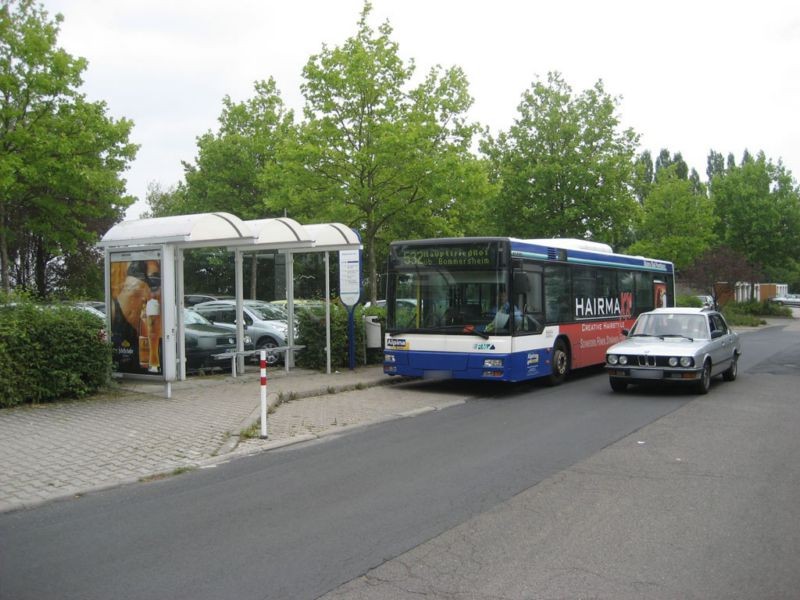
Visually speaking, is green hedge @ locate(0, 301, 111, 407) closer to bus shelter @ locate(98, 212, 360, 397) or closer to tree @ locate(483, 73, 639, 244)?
bus shelter @ locate(98, 212, 360, 397)

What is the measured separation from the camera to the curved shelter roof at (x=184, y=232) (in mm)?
12070

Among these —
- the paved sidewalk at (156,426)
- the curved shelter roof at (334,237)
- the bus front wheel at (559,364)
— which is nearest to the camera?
the paved sidewalk at (156,426)

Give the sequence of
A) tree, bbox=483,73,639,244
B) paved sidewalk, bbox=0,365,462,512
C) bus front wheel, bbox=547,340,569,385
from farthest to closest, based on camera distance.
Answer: tree, bbox=483,73,639,244
bus front wheel, bbox=547,340,569,385
paved sidewalk, bbox=0,365,462,512

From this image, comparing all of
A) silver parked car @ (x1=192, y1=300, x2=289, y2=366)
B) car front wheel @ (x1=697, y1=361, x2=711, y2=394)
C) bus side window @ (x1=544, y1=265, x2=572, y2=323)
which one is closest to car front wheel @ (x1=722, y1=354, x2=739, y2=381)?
car front wheel @ (x1=697, y1=361, x2=711, y2=394)

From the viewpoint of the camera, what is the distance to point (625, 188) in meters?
A: 28.8

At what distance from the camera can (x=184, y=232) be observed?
11984mm

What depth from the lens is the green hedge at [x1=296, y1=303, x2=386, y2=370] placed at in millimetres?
16109

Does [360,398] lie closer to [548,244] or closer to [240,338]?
[240,338]

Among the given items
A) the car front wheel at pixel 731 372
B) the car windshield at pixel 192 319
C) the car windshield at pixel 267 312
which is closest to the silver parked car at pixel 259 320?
the car windshield at pixel 267 312

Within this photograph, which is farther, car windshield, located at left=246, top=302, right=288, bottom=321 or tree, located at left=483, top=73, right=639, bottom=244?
tree, located at left=483, top=73, right=639, bottom=244

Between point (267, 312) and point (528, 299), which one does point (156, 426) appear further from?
point (267, 312)

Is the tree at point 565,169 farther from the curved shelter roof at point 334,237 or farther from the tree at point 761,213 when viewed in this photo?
the tree at point 761,213

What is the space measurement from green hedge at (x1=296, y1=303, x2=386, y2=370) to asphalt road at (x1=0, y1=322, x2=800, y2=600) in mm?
6792

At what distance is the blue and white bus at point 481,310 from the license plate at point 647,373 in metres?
1.78
